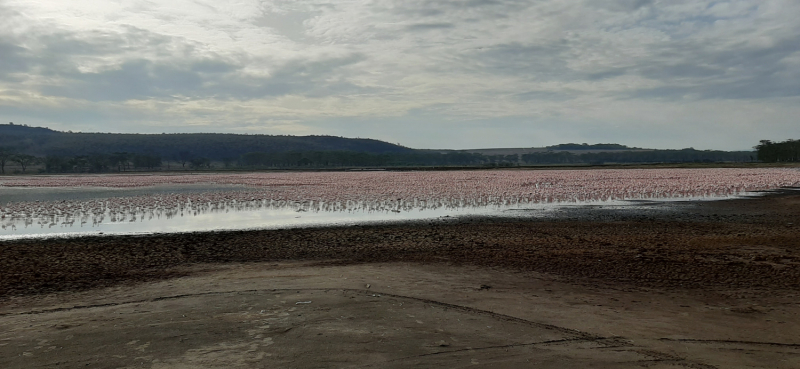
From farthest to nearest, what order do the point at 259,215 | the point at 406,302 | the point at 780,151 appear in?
the point at 780,151
the point at 259,215
the point at 406,302

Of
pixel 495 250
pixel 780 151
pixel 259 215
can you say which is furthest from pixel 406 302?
pixel 780 151

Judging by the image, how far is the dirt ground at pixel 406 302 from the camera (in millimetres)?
6102

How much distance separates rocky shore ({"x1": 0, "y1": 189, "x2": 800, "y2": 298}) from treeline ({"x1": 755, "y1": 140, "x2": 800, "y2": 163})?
4928 inches

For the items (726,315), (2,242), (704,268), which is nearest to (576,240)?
(704,268)

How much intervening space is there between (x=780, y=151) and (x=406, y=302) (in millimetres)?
147140

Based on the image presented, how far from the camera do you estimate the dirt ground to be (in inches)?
240

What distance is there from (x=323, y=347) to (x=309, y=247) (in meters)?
8.85

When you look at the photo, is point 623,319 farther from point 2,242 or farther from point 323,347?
point 2,242

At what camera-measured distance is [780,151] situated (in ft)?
403

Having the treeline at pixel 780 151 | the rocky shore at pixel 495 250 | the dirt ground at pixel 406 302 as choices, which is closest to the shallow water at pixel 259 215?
the rocky shore at pixel 495 250

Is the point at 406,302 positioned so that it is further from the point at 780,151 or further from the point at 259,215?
the point at 780,151

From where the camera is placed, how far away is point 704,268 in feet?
36.0

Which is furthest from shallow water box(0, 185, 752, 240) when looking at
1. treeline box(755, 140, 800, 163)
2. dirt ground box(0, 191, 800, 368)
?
treeline box(755, 140, 800, 163)

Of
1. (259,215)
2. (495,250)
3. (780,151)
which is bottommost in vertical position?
(259,215)
